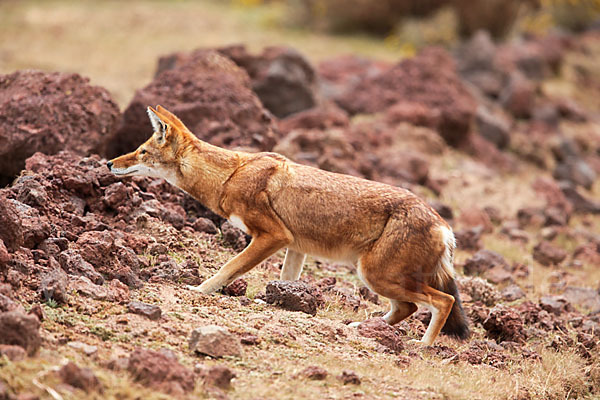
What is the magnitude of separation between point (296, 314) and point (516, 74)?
19667 mm

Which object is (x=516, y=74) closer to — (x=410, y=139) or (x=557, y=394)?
(x=410, y=139)

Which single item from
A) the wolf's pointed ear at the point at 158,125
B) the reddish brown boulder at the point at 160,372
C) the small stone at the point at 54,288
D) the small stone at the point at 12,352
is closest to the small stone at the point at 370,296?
the wolf's pointed ear at the point at 158,125

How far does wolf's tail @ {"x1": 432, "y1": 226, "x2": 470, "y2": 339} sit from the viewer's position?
7.45m

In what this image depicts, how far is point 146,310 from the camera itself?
6.67 metres

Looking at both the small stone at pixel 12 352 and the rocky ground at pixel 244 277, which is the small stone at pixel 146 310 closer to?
the rocky ground at pixel 244 277

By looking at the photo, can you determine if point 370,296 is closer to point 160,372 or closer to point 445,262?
point 445,262

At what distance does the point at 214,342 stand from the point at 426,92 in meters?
14.4

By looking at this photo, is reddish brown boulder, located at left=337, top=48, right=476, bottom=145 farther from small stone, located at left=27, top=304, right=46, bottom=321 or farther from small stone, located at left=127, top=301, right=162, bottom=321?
small stone, located at left=27, top=304, right=46, bottom=321

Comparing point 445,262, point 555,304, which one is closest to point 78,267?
point 445,262

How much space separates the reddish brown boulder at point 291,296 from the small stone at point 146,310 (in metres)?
1.36

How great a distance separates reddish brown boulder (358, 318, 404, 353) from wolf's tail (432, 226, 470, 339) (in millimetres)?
589

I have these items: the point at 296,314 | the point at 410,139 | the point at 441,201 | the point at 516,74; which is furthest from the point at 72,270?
the point at 516,74

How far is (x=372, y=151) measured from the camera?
16.1 m

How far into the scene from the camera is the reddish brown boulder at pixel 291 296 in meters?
7.68
